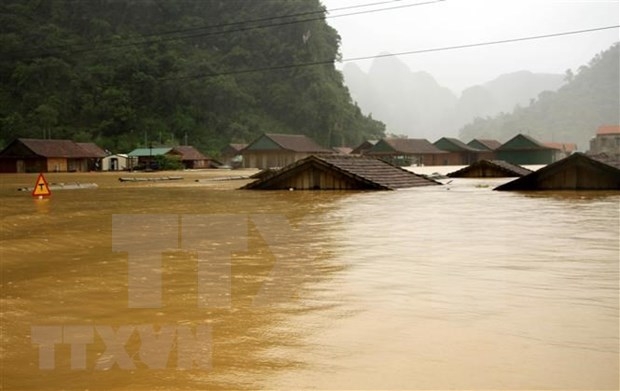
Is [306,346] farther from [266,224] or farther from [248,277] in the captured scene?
[266,224]

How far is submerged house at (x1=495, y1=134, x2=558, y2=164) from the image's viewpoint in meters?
72.4

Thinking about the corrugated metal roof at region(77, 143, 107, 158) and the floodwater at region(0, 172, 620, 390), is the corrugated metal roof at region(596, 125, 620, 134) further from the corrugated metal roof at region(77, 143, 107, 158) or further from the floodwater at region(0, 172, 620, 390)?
the floodwater at region(0, 172, 620, 390)

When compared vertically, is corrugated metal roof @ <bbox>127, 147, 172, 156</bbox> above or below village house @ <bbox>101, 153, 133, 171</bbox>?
above

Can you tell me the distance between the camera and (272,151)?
71500 mm

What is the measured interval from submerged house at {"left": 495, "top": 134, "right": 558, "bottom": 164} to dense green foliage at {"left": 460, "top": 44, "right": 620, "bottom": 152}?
63.5 metres

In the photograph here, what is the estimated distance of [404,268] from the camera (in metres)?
6.84

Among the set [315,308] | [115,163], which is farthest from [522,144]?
[315,308]

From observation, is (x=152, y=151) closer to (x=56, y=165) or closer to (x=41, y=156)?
(x=56, y=165)

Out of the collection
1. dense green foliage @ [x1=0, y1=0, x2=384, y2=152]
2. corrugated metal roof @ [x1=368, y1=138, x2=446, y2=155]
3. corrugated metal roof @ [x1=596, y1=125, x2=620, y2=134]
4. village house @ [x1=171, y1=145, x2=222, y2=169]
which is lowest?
village house @ [x1=171, y1=145, x2=222, y2=169]

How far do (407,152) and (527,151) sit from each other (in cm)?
1490

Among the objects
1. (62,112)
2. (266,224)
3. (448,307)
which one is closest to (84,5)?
(62,112)

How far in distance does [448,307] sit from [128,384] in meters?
2.74

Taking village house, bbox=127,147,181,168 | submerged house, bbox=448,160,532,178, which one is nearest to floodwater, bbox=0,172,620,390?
A: submerged house, bbox=448,160,532,178

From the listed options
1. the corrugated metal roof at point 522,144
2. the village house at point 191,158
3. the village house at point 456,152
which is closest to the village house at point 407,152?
the village house at point 456,152
